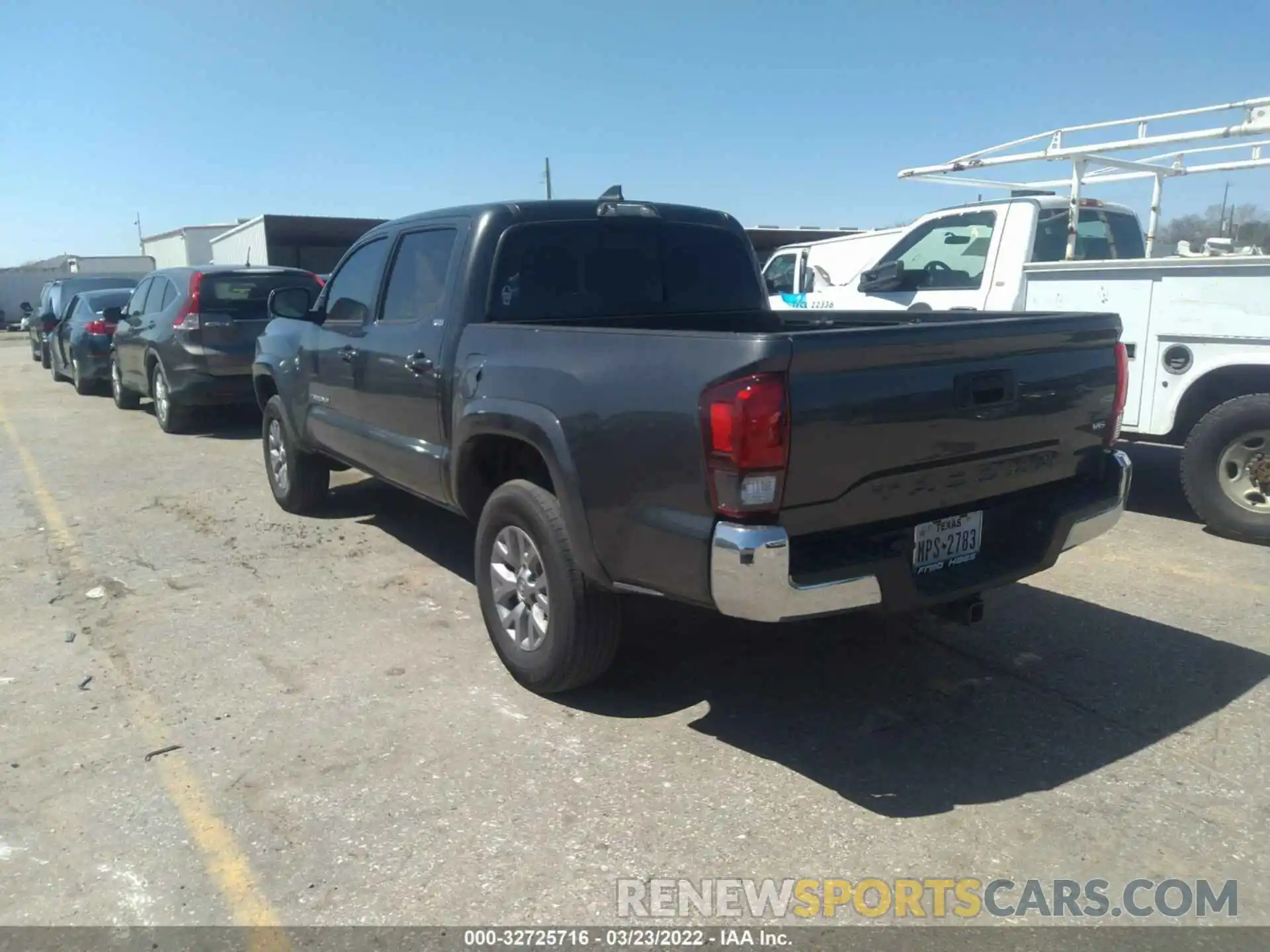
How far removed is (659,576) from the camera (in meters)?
3.42

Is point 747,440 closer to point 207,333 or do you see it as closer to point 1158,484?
point 1158,484

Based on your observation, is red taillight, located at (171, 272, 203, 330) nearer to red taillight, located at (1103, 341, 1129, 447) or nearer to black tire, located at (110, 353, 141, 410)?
black tire, located at (110, 353, 141, 410)

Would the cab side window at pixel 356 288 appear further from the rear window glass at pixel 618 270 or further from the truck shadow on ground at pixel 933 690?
the truck shadow on ground at pixel 933 690

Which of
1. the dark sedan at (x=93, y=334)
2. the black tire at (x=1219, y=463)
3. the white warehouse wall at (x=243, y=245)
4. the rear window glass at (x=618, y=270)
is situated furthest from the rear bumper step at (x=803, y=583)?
the white warehouse wall at (x=243, y=245)

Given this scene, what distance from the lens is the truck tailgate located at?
3133 mm

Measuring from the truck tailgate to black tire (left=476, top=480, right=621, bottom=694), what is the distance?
1007 mm

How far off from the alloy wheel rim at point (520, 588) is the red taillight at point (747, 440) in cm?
111

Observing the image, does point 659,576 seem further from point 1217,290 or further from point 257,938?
point 1217,290

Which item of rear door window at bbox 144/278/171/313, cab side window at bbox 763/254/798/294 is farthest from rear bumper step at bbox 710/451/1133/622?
rear door window at bbox 144/278/171/313

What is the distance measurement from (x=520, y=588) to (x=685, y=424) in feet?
4.45

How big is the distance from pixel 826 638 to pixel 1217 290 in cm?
340

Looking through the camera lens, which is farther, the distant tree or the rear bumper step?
the distant tree

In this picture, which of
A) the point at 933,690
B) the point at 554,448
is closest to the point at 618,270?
the point at 554,448

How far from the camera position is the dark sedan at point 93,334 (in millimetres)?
14492
